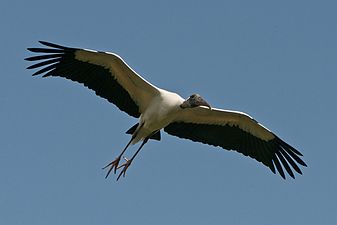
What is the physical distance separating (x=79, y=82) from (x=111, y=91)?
2.26ft

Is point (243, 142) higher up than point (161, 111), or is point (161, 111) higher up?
point (243, 142)

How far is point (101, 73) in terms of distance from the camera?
1980cm

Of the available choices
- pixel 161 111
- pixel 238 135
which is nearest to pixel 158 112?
pixel 161 111

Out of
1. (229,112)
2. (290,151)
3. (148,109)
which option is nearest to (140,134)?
(148,109)

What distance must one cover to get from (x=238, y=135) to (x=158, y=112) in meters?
2.18

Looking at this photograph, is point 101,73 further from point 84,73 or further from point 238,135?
point 238,135

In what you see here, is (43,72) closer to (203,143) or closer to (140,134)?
(140,134)

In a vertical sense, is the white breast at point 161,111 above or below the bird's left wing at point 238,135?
below

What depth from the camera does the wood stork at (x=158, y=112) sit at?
771 inches

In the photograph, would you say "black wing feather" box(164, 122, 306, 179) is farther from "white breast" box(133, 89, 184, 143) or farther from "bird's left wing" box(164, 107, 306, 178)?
"white breast" box(133, 89, 184, 143)

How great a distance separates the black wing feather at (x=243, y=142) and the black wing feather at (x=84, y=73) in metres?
1.23

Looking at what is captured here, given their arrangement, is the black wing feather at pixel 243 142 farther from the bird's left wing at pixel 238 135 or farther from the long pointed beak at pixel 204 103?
the long pointed beak at pixel 204 103

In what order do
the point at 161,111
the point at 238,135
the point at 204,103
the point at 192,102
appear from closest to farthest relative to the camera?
the point at 161,111, the point at 192,102, the point at 204,103, the point at 238,135

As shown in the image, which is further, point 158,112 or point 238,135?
point 238,135
